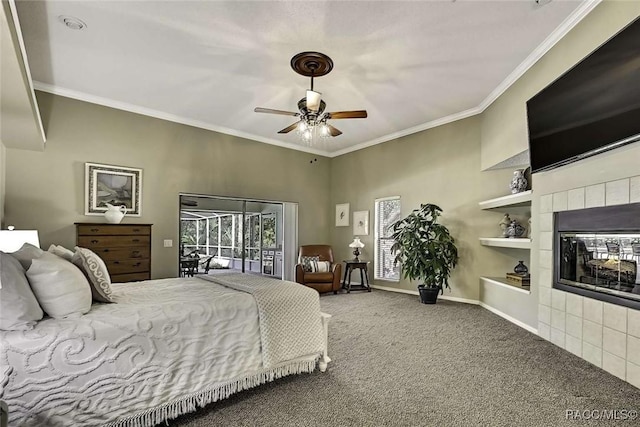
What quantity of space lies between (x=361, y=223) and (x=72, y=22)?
5.44 meters

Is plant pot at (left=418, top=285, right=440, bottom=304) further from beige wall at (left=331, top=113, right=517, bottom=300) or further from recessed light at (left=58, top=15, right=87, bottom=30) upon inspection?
recessed light at (left=58, top=15, right=87, bottom=30)

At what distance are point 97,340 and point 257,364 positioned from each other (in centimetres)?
100

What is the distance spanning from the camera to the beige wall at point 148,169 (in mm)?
4266

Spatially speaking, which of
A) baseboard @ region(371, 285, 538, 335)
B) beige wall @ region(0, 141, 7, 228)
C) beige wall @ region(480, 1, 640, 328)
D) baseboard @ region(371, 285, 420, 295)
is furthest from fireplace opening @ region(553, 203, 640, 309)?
beige wall @ region(0, 141, 7, 228)

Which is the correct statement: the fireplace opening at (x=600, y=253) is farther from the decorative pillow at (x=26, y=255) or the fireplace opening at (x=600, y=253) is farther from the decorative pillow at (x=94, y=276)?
the decorative pillow at (x=26, y=255)

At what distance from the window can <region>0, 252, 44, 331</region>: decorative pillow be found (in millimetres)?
5605

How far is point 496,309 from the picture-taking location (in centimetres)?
466

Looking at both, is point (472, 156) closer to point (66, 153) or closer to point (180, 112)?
point (180, 112)

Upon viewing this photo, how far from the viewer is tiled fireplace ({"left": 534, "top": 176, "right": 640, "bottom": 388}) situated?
253 centimetres

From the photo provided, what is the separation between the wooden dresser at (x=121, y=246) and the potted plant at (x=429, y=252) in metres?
3.84

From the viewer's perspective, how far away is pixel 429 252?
5125 mm

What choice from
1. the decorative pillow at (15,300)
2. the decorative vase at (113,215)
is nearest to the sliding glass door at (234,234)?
the decorative vase at (113,215)

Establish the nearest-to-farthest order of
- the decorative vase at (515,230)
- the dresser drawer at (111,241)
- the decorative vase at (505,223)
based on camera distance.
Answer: the dresser drawer at (111,241)
the decorative vase at (515,230)
the decorative vase at (505,223)

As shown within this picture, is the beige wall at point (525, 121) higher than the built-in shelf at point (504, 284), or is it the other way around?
the beige wall at point (525, 121)
